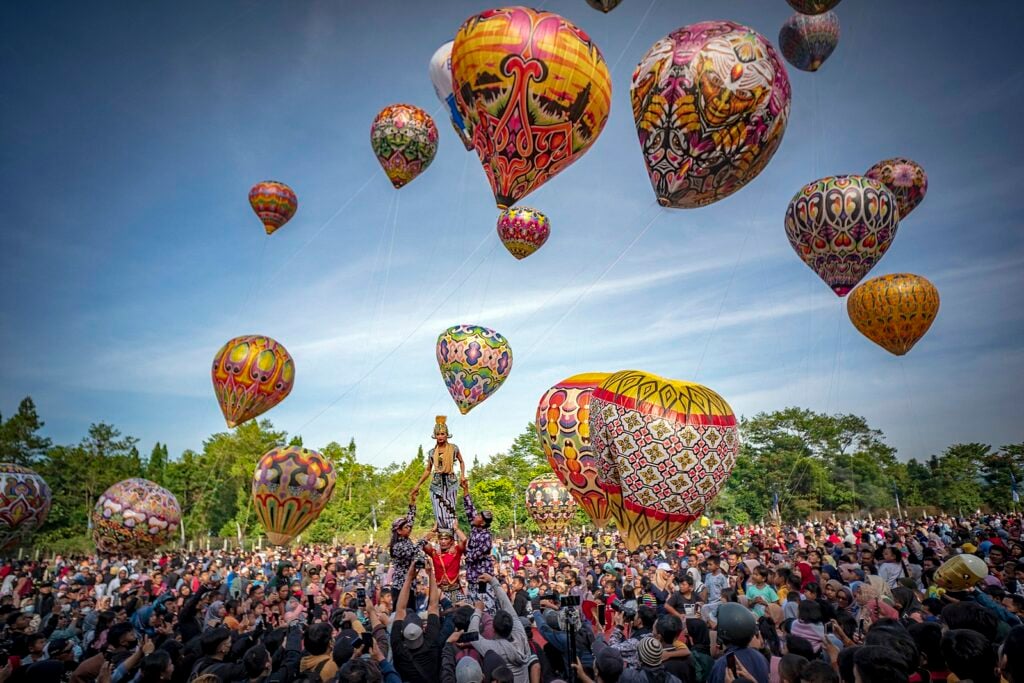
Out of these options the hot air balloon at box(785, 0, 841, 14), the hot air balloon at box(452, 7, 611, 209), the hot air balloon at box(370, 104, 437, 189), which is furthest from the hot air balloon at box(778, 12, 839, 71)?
the hot air balloon at box(452, 7, 611, 209)

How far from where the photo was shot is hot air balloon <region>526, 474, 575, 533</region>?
60.0ft

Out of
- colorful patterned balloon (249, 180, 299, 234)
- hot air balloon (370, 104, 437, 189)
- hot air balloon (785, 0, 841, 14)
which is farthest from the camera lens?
colorful patterned balloon (249, 180, 299, 234)

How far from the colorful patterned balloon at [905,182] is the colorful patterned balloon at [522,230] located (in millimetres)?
11536

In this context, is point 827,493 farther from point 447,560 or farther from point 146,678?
point 146,678

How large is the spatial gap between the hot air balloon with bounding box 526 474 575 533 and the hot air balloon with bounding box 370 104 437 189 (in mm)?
11447

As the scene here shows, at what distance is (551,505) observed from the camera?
719 inches

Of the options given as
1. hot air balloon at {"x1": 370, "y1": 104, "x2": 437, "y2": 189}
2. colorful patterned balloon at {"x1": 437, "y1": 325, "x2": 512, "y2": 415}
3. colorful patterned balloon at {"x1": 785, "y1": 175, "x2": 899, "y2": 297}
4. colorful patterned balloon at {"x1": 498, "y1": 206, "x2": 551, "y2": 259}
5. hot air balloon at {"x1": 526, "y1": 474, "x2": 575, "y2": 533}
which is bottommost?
hot air balloon at {"x1": 526, "y1": 474, "x2": 575, "y2": 533}

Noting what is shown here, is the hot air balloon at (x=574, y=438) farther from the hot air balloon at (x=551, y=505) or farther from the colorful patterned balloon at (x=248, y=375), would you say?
the colorful patterned balloon at (x=248, y=375)

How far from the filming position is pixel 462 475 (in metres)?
11.5

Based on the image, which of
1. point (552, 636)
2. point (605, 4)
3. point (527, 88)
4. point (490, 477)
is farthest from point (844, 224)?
point (490, 477)

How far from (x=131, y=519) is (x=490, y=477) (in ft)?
120

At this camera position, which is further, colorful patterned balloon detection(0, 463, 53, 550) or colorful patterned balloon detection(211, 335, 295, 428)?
colorful patterned balloon detection(211, 335, 295, 428)

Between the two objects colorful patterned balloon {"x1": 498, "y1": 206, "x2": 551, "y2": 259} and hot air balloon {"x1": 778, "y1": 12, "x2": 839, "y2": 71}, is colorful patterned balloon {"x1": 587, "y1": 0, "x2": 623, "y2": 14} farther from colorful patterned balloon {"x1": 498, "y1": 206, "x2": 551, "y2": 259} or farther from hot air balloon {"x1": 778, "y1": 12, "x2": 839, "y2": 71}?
hot air balloon {"x1": 778, "y1": 12, "x2": 839, "y2": 71}

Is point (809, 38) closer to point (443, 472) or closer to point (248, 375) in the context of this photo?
point (443, 472)
